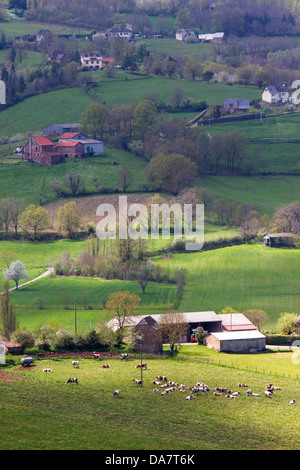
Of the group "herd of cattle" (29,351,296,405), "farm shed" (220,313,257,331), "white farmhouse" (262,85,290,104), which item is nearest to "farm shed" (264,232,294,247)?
"farm shed" (220,313,257,331)

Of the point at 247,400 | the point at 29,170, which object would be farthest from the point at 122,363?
the point at 29,170

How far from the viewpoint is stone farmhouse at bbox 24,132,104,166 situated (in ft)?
393

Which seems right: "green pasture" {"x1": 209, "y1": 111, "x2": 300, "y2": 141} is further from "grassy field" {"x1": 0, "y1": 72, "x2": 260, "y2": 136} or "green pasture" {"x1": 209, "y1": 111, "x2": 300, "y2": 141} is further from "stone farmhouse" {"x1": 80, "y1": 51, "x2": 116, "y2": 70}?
"stone farmhouse" {"x1": 80, "y1": 51, "x2": 116, "y2": 70}

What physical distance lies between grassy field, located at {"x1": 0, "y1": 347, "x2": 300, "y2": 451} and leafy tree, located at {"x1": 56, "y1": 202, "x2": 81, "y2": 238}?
44.3 meters

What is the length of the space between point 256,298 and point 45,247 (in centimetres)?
3033

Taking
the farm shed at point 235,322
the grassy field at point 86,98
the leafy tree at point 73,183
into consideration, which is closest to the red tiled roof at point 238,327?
the farm shed at point 235,322

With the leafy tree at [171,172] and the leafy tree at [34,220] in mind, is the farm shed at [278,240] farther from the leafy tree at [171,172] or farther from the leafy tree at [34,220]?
the leafy tree at [34,220]

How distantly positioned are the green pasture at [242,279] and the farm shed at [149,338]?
11.2m

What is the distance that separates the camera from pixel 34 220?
98438 millimetres

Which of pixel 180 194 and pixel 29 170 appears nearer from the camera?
pixel 180 194

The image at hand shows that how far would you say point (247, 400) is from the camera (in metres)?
48.0

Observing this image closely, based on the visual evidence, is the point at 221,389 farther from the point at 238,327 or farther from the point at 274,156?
the point at 274,156

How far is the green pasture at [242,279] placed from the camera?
7544 cm
